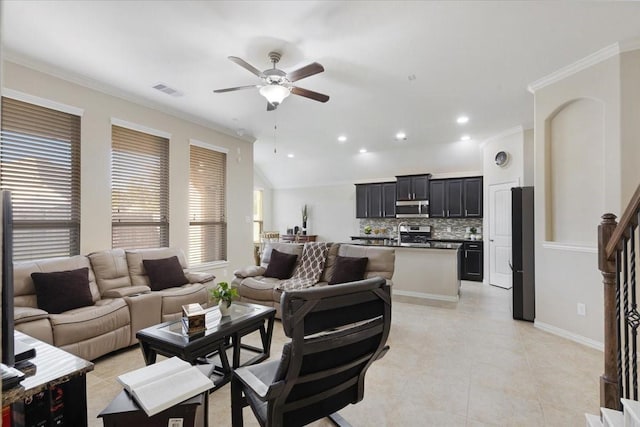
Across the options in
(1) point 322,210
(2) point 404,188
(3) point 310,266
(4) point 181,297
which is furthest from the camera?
(1) point 322,210

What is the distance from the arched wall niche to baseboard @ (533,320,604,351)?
3.26 ft

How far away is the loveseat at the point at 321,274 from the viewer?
3.99 metres

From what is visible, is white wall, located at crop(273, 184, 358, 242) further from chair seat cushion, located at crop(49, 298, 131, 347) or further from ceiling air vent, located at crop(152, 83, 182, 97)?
chair seat cushion, located at crop(49, 298, 131, 347)

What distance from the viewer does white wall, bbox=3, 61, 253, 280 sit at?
11.7 ft

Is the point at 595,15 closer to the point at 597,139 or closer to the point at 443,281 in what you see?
the point at 597,139

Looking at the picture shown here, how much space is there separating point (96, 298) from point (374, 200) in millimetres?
6304

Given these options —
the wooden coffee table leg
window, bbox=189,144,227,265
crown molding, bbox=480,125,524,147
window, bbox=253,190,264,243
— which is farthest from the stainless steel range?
the wooden coffee table leg

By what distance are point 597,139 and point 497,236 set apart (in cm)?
318

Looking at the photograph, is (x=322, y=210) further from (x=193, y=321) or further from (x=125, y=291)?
(x=193, y=321)

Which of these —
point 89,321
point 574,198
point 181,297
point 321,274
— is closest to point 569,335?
point 574,198

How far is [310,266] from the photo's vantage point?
439cm

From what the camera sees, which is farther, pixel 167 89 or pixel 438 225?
pixel 438 225

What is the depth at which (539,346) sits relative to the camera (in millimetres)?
3350

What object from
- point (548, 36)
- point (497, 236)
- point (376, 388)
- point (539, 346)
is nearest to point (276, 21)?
point (548, 36)
